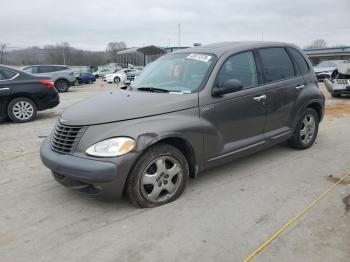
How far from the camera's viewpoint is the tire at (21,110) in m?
8.69

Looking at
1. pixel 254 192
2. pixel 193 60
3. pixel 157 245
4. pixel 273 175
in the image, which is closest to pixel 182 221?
pixel 157 245

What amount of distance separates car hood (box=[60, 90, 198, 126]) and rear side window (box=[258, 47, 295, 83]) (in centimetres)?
144

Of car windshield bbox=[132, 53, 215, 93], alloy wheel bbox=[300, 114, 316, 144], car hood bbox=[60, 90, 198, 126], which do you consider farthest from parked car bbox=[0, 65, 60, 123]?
alloy wheel bbox=[300, 114, 316, 144]

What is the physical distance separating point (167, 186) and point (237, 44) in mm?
2269

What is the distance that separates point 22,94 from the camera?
8797 millimetres

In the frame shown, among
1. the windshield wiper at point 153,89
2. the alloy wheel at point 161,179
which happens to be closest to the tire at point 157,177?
the alloy wheel at point 161,179

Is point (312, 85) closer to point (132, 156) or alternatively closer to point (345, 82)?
point (132, 156)

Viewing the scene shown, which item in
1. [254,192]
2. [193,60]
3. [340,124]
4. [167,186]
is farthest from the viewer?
[340,124]

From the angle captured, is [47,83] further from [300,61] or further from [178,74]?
[300,61]

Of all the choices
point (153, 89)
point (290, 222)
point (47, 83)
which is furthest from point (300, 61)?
point (47, 83)

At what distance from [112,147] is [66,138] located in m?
0.60

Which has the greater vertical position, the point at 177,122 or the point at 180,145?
the point at 177,122

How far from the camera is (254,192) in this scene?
4.19 metres

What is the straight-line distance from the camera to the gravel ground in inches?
119
